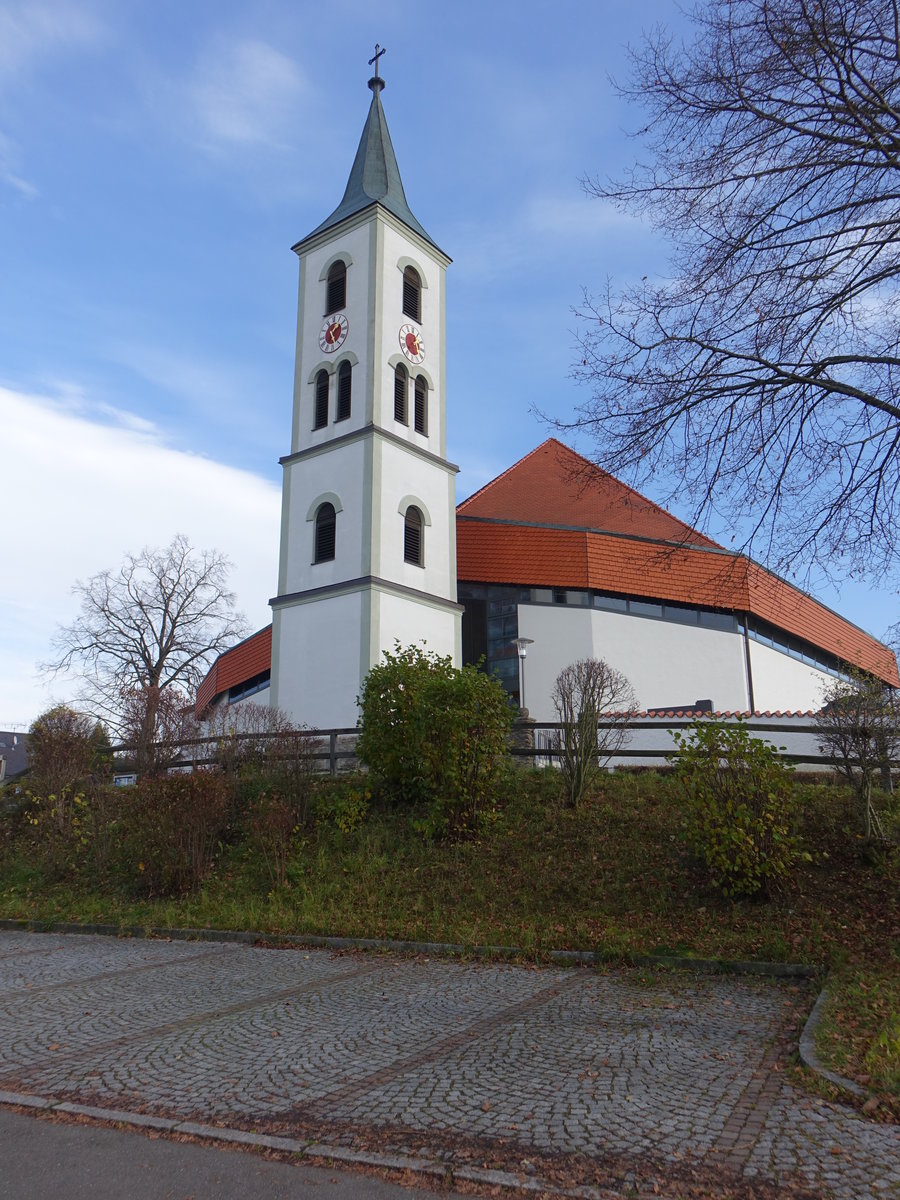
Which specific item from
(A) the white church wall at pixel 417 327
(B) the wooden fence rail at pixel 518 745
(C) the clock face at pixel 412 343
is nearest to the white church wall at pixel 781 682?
(B) the wooden fence rail at pixel 518 745

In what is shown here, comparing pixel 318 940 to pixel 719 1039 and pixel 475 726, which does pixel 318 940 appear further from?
pixel 719 1039

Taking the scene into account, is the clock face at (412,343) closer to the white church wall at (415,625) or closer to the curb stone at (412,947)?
the white church wall at (415,625)

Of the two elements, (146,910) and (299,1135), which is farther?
(146,910)

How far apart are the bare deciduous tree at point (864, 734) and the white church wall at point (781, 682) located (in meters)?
18.0

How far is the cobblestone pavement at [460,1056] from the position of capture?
423 centimetres

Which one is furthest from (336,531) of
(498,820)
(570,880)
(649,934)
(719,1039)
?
(719,1039)

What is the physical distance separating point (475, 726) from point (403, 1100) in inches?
327

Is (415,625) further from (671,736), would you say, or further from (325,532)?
(671,736)

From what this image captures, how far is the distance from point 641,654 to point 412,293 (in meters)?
13.1

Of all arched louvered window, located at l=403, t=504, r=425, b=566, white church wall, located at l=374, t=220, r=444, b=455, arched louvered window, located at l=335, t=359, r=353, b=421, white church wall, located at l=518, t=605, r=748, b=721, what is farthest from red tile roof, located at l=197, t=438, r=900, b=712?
arched louvered window, located at l=335, t=359, r=353, b=421

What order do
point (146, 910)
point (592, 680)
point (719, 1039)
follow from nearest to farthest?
point (719, 1039), point (146, 910), point (592, 680)

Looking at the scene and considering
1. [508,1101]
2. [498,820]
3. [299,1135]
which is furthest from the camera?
[498,820]

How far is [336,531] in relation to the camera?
981 inches

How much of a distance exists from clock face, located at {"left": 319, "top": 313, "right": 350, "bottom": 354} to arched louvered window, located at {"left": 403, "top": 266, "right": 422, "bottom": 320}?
2029mm
